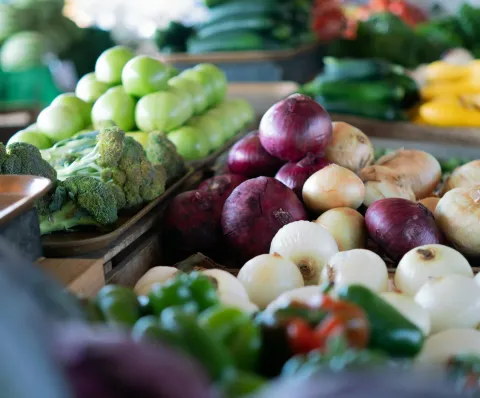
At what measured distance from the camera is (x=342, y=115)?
2.92 m

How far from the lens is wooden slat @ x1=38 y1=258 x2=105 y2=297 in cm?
104

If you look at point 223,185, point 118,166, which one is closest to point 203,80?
point 223,185

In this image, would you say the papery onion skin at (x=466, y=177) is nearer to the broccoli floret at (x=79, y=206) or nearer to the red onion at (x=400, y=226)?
the red onion at (x=400, y=226)

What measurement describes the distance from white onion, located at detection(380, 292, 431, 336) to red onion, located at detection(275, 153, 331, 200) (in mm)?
643

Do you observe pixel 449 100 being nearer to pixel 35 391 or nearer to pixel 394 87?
pixel 394 87

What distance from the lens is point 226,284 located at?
101cm

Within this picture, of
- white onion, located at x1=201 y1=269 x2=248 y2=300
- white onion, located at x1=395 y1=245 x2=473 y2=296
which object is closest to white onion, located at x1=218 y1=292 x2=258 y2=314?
white onion, located at x1=201 y1=269 x2=248 y2=300

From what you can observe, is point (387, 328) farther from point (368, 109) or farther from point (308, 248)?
point (368, 109)

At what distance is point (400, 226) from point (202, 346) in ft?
2.72

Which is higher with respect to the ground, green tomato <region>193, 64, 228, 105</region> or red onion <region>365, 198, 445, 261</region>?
green tomato <region>193, 64, 228, 105</region>

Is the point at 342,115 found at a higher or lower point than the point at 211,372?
lower

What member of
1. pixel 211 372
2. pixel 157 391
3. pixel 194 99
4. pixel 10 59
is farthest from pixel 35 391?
pixel 10 59

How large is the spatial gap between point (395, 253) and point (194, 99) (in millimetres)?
1084

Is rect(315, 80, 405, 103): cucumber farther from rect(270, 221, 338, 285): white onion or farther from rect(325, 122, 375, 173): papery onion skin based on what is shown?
rect(270, 221, 338, 285): white onion
